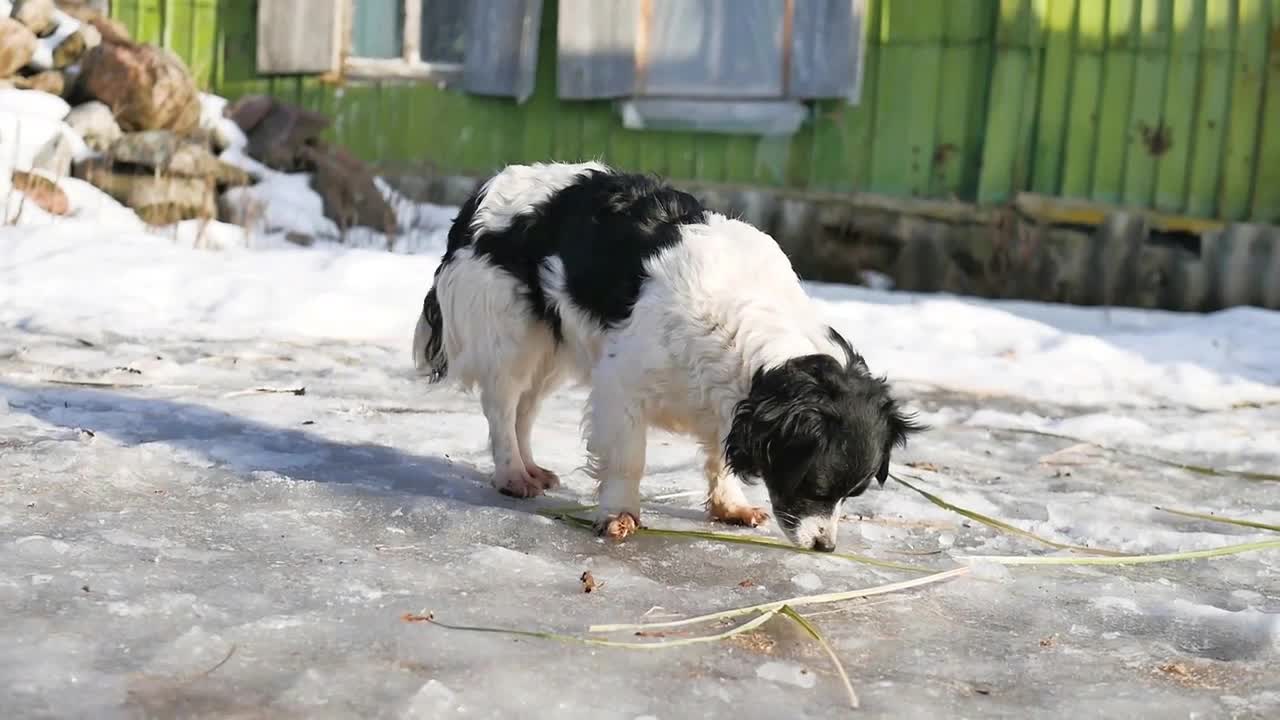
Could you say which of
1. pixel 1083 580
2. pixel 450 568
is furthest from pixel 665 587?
pixel 1083 580

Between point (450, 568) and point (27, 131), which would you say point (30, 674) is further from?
point (27, 131)

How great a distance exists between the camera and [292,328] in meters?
7.15

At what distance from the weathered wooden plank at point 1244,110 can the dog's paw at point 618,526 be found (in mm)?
6869

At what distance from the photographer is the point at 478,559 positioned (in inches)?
142

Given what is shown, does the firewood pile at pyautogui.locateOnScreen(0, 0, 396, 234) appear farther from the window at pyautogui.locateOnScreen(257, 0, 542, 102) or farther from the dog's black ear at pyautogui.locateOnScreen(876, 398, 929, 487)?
the dog's black ear at pyautogui.locateOnScreen(876, 398, 929, 487)

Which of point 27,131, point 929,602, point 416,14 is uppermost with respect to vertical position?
point 416,14

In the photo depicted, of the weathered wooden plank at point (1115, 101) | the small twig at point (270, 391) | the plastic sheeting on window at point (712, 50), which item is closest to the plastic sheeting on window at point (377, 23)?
the plastic sheeting on window at point (712, 50)

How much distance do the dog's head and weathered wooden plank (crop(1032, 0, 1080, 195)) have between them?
6579 mm

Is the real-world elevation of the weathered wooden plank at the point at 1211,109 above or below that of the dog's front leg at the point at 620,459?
above

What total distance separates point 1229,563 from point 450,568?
88.9 inches

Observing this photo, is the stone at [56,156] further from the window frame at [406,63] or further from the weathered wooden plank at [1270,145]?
the weathered wooden plank at [1270,145]

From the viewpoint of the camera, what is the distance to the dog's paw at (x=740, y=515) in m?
4.33

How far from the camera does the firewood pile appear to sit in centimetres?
969

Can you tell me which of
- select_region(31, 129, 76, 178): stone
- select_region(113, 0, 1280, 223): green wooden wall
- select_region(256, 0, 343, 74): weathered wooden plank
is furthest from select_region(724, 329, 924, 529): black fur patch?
select_region(256, 0, 343, 74): weathered wooden plank
